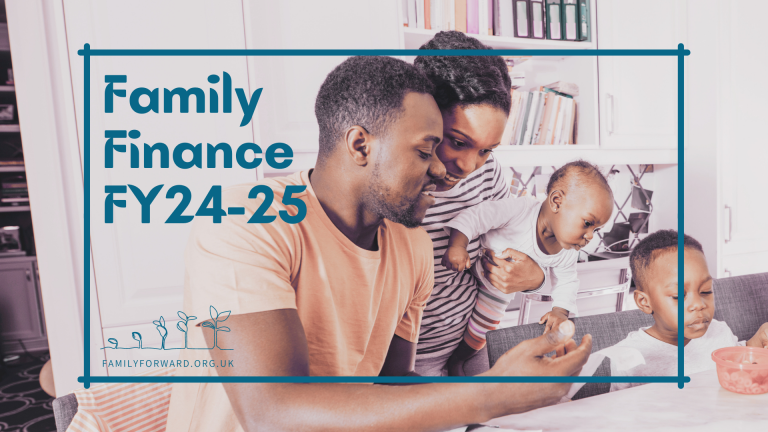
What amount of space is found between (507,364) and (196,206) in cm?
57

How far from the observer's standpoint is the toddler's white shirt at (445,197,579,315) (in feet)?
2.56

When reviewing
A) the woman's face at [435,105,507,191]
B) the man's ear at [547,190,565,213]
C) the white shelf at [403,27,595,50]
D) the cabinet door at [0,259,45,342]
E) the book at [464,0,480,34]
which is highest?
the book at [464,0,480,34]

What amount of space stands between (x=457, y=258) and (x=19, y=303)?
3.40 metres

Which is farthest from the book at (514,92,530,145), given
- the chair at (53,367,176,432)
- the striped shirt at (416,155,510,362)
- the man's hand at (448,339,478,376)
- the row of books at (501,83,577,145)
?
the chair at (53,367,176,432)

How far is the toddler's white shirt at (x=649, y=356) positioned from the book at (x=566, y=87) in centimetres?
53

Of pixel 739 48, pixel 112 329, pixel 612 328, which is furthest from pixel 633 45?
pixel 112 329

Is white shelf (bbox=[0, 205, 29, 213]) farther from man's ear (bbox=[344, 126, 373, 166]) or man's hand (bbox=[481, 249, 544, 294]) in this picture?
man's hand (bbox=[481, 249, 544, 294])

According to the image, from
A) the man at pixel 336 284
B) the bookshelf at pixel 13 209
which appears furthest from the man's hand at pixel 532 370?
the bookshelf at pixel 13 209

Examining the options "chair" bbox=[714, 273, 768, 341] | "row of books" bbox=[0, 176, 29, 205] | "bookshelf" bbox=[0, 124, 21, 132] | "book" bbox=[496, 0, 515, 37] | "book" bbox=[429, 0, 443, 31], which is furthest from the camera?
"row of books" bbox=[0, 176, 29, 205]

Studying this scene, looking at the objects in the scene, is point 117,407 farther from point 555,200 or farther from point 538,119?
point 538,119

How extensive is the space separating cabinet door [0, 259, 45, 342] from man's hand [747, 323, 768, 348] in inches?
150

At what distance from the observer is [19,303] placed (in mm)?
2852

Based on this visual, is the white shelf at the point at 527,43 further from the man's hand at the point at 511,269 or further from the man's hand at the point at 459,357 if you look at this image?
the man's hand at the point at 459,357

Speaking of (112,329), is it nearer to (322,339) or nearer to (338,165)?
(322,339)
